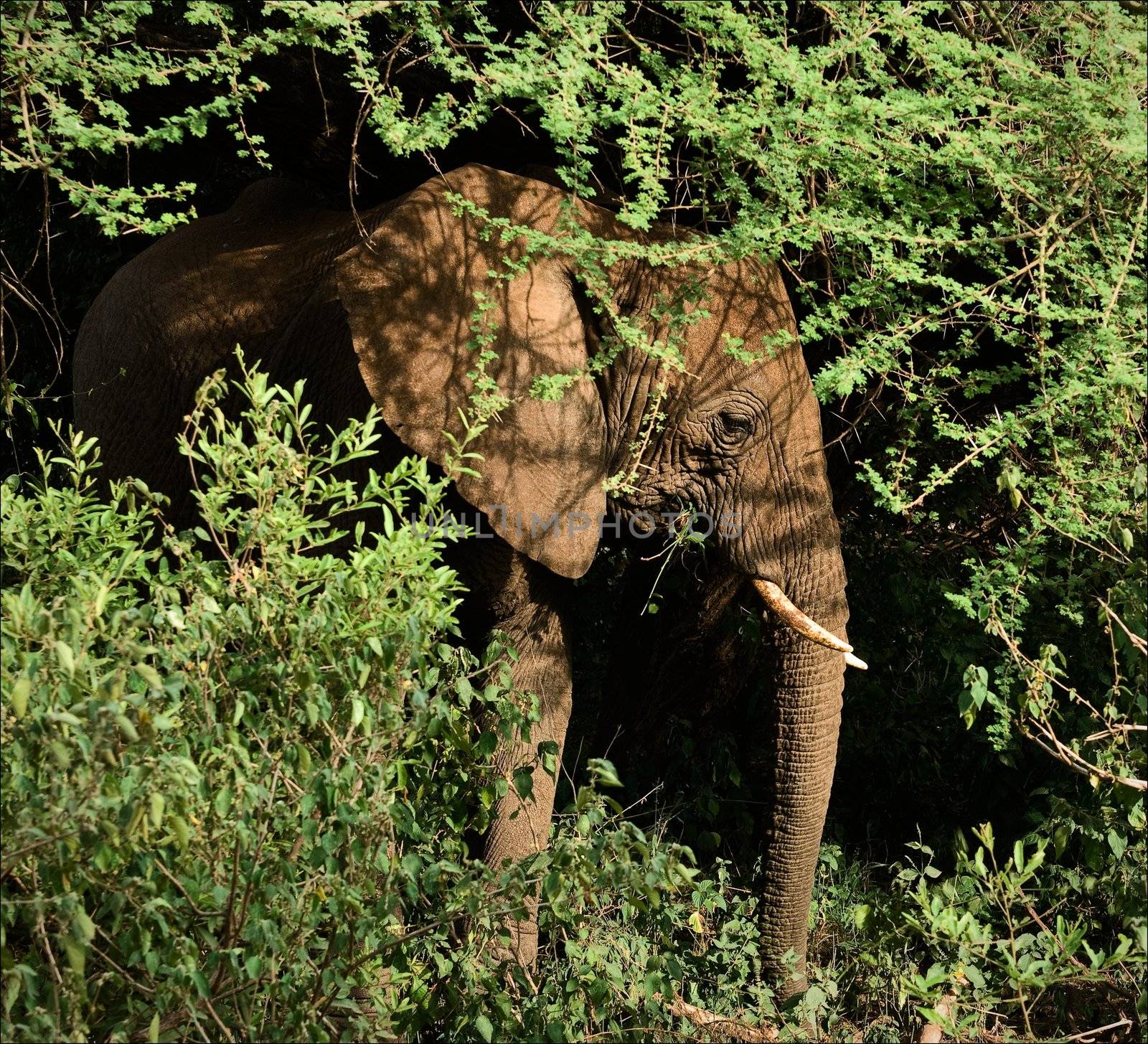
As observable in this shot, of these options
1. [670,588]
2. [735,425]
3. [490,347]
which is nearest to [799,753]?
[735,425]

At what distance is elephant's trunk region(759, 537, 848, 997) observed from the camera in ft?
15.2

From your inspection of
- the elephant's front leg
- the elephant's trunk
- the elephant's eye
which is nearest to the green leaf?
the elephant's front leg

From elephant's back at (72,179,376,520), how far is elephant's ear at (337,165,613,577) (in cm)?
55

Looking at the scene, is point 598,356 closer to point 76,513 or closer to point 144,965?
point 76,513

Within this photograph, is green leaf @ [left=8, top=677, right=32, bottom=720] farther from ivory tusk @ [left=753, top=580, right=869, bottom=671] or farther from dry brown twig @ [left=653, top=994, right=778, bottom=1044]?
ivory tusk @ [left=753, top=580, right=869, bottom=671]

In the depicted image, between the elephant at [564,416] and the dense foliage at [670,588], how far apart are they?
0.68 ft

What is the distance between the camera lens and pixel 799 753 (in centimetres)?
466

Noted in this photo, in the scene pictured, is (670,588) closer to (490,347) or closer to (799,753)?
(799,753)

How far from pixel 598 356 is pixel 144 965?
87.6 inches

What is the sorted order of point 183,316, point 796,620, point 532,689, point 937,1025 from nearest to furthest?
point 937,1025, point 796,620, point 532,689, point 183,316

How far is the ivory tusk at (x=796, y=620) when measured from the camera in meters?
4.54

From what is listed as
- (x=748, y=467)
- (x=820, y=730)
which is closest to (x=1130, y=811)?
(x=820, y=730)

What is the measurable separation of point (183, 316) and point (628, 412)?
177 centimetres

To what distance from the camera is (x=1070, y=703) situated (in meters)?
5.31
